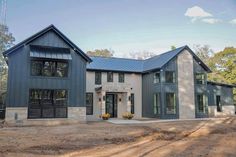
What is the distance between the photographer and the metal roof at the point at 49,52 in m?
16.2

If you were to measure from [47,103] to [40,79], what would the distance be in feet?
6.42

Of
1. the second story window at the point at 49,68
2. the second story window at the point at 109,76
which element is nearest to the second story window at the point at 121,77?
the second story window at the point at 109,76

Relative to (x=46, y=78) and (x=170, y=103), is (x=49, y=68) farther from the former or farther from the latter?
(x=170, y=103)

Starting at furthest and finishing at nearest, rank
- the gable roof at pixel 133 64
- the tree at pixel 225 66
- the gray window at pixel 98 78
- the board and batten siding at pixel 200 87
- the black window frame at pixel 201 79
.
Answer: the tree at pixel 225 66
the black window frame at pixel 201 79
the board and batten siding at pixel 200 87
the gable roof at pixel 133 64
the gray window at pixel 98 78

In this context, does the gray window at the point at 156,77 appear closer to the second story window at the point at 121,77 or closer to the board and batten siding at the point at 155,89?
the board and batten siding at the point at 155,89

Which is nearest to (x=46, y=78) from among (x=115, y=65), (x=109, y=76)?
(x=109, y=76)

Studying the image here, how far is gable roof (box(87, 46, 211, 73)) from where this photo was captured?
22.3 m

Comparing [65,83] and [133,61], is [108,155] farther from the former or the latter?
[133,61]

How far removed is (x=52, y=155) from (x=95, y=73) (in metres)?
15.1

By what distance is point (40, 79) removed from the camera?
1666 cm

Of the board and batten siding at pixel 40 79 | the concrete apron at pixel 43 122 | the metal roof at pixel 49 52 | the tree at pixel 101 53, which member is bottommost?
the concrete apron at pixel 43 122

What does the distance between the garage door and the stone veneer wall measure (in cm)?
1196

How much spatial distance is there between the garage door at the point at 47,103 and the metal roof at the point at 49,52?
8.98 feet

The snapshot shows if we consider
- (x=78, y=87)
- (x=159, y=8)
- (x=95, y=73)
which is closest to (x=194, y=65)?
(x=159, y=8)
